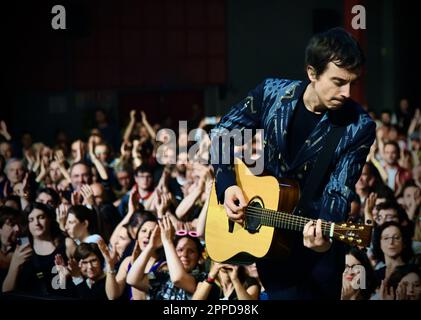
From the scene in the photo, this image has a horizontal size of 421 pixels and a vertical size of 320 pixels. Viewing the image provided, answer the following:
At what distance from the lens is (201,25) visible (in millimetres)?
16953

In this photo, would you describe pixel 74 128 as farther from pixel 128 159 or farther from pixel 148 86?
pixel 128 159

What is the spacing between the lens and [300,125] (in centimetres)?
418

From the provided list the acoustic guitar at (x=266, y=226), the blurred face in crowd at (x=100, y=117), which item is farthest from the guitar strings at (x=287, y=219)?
the blurred face in crowd at (x=100, y=117)

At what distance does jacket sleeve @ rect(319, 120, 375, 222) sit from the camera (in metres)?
3.98

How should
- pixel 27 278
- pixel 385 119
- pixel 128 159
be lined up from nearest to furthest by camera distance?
1. pixel 27 278
2. pixel 128 159
3. pixel 385 119

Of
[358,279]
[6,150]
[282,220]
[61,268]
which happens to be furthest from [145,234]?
[6,150]

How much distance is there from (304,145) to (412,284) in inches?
84.6

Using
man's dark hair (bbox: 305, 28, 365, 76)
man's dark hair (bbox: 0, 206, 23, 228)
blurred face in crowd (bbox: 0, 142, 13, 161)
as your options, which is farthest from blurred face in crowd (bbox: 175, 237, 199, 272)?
blurred face in crowd (bbox: 0, 142, 13, 161)

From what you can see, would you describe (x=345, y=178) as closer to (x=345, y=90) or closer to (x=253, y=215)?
(x=345, y=90)

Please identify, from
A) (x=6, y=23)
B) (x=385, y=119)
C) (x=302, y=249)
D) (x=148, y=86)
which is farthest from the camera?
(x=148, y=86)

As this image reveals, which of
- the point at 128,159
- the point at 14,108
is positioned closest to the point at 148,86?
the point at 14,108

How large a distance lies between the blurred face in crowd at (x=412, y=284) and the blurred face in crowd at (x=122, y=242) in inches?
83.8

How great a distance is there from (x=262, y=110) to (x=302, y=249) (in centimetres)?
69

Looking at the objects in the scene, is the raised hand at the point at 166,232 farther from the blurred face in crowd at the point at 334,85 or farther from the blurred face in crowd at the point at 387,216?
the blurred face in crowd at the point at 334,85
